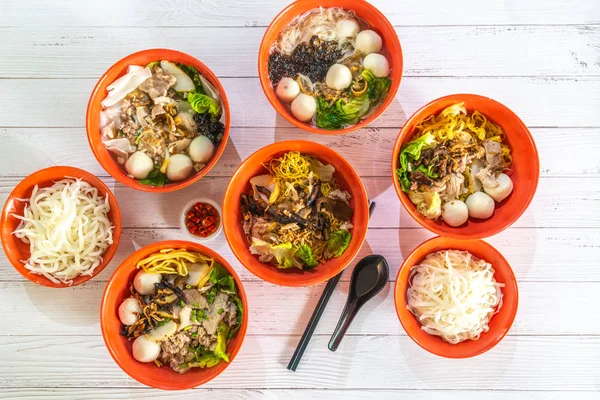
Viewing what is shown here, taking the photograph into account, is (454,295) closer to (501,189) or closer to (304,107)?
(501,189)

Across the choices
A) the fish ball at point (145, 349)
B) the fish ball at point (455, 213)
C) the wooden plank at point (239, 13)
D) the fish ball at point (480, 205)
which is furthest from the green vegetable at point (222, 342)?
the wooden plank at point (239, 13)

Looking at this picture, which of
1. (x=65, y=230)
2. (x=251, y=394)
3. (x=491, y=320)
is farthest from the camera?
(x=251, y=394)

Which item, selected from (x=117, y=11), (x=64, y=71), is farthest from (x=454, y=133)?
(x=64, y=71)

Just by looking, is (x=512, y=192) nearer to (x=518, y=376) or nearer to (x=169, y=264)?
(x=518, y=376)

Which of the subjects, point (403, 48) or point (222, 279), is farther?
point (403, 48)

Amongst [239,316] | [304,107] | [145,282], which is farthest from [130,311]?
[304,107]

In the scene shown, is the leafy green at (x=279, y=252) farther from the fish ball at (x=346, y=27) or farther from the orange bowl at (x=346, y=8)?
the fish ball at (x=346, y=27)

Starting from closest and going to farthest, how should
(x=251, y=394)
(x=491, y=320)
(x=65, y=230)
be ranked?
(x=65, y=230), (x=491, y=320), (x=251, y=394)
